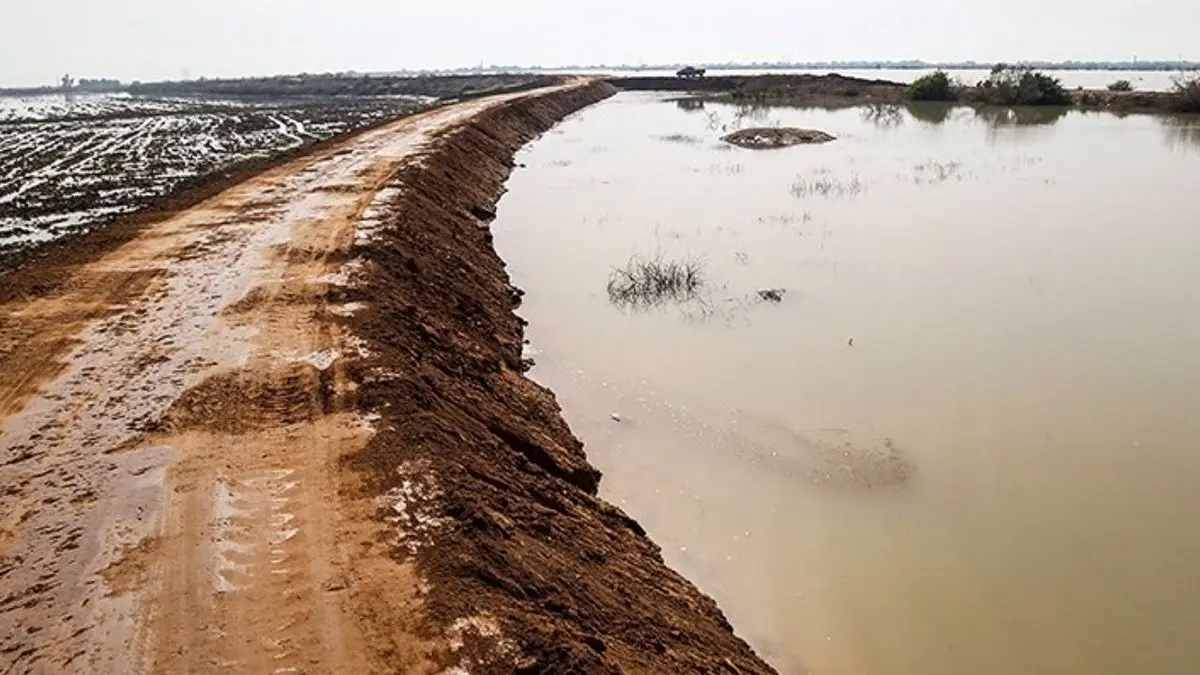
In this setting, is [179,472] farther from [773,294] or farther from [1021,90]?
[1021,90]

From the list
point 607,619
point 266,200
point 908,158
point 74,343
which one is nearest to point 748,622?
point 607,619

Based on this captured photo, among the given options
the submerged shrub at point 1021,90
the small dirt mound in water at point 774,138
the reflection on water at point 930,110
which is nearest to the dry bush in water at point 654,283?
the small dirt mound in water at point 774,138

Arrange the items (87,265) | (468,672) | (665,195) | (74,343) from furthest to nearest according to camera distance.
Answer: (665,195)
(87,265)
(74,343)
(468,672)

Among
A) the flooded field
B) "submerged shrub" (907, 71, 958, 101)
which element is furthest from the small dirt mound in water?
"submerged shrub" (907, 71, 958, 101)

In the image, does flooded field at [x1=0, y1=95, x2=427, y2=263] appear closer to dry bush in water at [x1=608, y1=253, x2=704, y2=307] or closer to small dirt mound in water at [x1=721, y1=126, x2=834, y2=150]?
dry bush in water at [x1=608, y1=253, x2=704, y2=307]

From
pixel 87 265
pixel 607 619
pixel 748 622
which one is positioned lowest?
pixel 748 622

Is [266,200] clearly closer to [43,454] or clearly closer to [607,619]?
[43,454]

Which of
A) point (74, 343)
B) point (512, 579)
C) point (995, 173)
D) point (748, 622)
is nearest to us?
point (512, 579)
